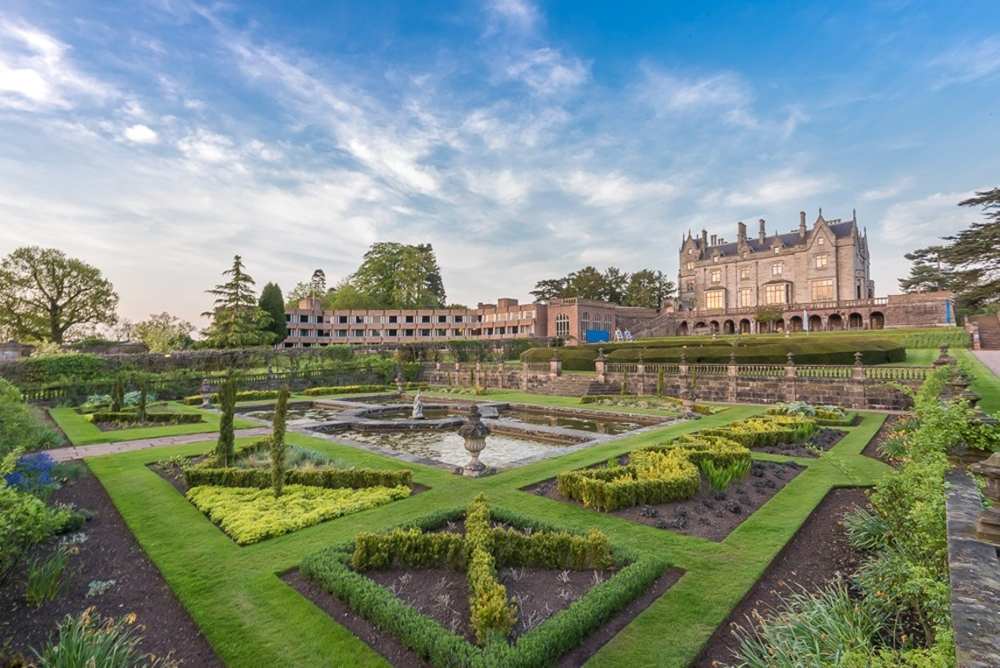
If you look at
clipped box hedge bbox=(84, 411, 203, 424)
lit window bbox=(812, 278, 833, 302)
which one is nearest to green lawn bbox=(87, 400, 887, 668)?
clipped box hedge bbox=(84, 411, 203, 424)

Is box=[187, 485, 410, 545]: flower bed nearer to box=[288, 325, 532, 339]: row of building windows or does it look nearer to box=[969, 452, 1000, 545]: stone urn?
box=[969, 452, 1000, 545]: stone urn

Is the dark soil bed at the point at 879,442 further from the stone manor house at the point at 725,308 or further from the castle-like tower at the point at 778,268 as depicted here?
the castle-like tower at the point at 778,268

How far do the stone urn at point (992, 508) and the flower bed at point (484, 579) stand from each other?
9.94ft

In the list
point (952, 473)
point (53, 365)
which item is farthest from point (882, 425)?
point (53, 365)

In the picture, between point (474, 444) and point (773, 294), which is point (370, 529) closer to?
point (474, 444)

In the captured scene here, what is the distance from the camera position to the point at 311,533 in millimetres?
6945

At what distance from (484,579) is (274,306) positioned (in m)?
58.7

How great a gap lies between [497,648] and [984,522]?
4.22m

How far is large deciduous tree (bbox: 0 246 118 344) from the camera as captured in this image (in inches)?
1753

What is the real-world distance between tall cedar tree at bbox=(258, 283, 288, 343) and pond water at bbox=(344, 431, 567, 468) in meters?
44.5

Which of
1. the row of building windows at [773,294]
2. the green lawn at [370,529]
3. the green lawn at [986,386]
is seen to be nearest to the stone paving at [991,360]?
the green lawn at [986,386]

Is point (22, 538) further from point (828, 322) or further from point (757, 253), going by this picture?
point (757, 253)

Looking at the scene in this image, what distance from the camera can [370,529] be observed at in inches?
276

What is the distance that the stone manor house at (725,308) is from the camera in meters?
52.3
